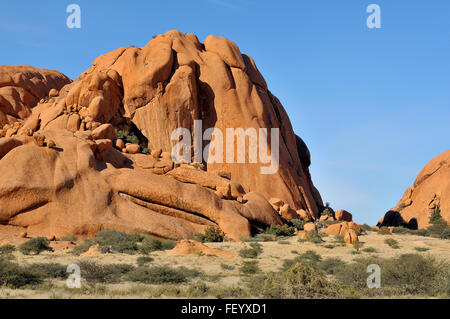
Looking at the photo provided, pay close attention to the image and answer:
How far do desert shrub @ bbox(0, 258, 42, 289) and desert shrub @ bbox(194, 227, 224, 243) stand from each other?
44.0 feet

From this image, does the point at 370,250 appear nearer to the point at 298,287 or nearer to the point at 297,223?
the point at 297,223

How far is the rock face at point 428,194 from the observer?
155 feet

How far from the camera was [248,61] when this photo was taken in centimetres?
5178

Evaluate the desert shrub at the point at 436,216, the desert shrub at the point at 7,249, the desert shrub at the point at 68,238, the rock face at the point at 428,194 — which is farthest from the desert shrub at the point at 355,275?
the rock face at the point at 428,194

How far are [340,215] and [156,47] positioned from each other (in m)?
23.1

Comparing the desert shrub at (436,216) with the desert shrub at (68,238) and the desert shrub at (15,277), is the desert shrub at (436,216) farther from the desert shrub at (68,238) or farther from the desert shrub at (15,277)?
the desert shrub at (15,277)

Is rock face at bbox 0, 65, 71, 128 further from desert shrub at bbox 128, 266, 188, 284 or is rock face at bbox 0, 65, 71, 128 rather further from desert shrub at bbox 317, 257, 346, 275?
desert shrub at bbox 317, 257, 346, 275

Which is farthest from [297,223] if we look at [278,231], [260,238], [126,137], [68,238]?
[68,238]

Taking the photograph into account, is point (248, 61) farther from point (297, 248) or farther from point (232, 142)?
point (297, 248)

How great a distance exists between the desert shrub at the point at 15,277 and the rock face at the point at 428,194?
128 feet

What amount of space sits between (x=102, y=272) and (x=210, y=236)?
12274 mm

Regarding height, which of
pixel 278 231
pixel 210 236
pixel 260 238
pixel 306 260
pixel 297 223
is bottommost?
pixel 306 260

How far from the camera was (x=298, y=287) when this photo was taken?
12.7m
